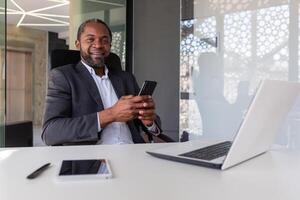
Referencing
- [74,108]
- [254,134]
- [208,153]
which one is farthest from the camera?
[74,108]

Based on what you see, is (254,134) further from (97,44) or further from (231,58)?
(231,58)

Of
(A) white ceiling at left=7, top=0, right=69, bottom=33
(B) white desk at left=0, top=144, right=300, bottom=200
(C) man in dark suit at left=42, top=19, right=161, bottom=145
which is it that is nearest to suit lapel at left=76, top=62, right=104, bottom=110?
(C) man in dark suit at left=42, top=19, right=161, bottom=145

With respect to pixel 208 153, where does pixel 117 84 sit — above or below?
above

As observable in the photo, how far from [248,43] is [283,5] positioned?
417 mm

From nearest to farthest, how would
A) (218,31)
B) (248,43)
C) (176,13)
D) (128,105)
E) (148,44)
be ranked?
(128,105) → (248,43) → (218,31) → (176,13) → (148,44)

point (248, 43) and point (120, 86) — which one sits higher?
point (248, 43)

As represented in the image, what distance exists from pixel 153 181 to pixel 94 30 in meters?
1.39

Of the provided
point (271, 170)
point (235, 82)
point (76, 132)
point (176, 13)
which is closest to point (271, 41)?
point (235, 82)

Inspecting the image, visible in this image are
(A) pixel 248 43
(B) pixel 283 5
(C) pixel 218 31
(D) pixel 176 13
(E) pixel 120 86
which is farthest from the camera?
(D) pixel 176 13

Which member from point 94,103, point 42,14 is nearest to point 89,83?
point 94,103

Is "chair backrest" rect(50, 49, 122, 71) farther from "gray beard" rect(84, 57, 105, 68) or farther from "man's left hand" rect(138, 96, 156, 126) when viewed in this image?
"man's left hand" rect(138, 96, 156, 126)

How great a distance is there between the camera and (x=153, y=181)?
0.76 metres

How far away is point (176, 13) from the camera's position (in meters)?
3.87

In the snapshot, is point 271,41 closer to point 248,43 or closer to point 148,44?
point 248,43
